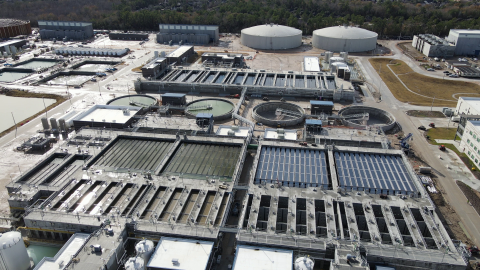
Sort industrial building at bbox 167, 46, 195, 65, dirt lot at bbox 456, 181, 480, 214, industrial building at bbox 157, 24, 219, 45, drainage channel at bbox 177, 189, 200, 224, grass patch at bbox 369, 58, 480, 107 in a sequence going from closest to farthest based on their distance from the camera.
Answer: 1. drainage channel at bbox 177, 189, 200, 224
2. dirt lot at bbox 456, 181, 480, 214
3. grass patch at bbox 369, 58, 480, 107
4. industrial building at bbox 167, 46, 195, 65
5. industrial building at bbox 157, 24, 219, 45

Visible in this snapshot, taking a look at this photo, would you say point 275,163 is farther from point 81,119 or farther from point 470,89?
point 470,89

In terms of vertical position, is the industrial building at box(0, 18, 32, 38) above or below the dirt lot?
above

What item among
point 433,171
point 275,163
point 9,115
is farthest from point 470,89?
point 9,115


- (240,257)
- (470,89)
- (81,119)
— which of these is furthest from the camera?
(470,89)

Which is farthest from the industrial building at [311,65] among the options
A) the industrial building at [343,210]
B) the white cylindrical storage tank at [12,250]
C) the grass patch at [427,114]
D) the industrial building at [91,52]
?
the white cylindrical storage tank at [12,250]

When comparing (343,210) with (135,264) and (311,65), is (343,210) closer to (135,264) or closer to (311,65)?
(135,264)

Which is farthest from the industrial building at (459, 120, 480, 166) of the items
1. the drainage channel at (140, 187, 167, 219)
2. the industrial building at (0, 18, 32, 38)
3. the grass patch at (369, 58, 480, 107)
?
the industrial building at (0, 18, 32, 38)

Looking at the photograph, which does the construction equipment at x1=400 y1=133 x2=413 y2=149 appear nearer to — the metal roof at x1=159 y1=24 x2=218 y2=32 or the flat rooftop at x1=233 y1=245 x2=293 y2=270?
the flat rooftop at x1=233 y1=245 x2=293 y2=270
